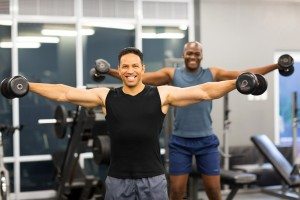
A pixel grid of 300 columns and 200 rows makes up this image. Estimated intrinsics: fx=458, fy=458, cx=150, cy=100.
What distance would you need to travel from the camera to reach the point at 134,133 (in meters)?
2.25

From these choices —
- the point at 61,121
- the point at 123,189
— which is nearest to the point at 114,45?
the point at 61,121

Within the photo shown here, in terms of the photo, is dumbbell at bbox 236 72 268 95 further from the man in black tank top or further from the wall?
Answer: the wall

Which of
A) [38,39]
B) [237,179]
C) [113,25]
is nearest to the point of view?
[237,179]

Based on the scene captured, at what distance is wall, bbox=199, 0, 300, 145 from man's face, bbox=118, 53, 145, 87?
159 inches

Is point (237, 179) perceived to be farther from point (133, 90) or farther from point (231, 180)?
point (133, 90)

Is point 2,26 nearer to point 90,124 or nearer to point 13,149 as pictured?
point 13,149

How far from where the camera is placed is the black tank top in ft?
7.41

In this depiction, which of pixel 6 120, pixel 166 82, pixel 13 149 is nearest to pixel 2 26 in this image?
pixel 6 120

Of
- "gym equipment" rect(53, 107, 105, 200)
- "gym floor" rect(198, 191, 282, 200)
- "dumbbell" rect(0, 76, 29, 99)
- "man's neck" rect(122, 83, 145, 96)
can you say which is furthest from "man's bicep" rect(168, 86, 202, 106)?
"gym floor" rect(198, 191, 282, 200)

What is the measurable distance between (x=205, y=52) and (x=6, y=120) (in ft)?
9.07

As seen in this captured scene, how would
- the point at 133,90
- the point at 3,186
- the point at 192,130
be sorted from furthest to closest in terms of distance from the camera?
the point at 3,186 < the point at 192,130 < the point at 133,90

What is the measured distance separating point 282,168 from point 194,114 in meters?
2.11

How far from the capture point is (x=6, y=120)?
5.71 m

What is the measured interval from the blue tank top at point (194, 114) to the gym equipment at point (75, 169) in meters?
1.42
